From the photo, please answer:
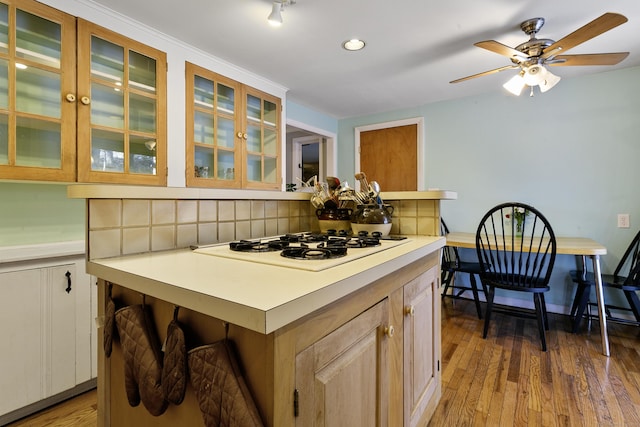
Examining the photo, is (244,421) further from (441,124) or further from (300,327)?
(441,124)

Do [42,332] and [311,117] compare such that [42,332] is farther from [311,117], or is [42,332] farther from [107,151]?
[311,117]

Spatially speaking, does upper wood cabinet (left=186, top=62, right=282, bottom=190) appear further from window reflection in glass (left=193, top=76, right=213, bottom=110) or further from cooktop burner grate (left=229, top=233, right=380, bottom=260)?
cooktop burner grate (left=229, top=233, right=380, bottom=260)

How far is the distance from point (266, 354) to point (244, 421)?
118mm

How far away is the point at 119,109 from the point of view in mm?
1927

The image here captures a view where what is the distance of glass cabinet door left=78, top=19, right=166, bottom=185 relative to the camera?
69.5 inches

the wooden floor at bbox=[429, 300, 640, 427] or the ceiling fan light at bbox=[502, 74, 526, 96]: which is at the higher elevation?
the ceiling fan light at bbox=[502, 74, 526, 96]

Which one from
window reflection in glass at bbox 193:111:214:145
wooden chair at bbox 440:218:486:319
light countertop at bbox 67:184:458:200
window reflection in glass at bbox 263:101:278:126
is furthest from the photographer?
window reflection in glass at bbox 263:101:278:126

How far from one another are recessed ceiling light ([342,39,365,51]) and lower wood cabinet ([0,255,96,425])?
221 centimetres

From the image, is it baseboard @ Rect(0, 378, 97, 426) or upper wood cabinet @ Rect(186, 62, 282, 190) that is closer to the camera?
baseboard @ Rect(0, 378, 97, 426)

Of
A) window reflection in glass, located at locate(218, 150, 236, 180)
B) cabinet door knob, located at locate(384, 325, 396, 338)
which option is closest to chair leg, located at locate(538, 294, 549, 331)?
cabinet door knob, located at locate(384, 325, 396, 338)

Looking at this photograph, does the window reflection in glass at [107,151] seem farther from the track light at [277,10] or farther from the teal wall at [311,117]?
the teal wall at [311,117]

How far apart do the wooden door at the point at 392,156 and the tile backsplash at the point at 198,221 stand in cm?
236

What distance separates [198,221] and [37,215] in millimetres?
1394

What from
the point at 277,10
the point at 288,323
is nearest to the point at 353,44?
the point at 277,10
